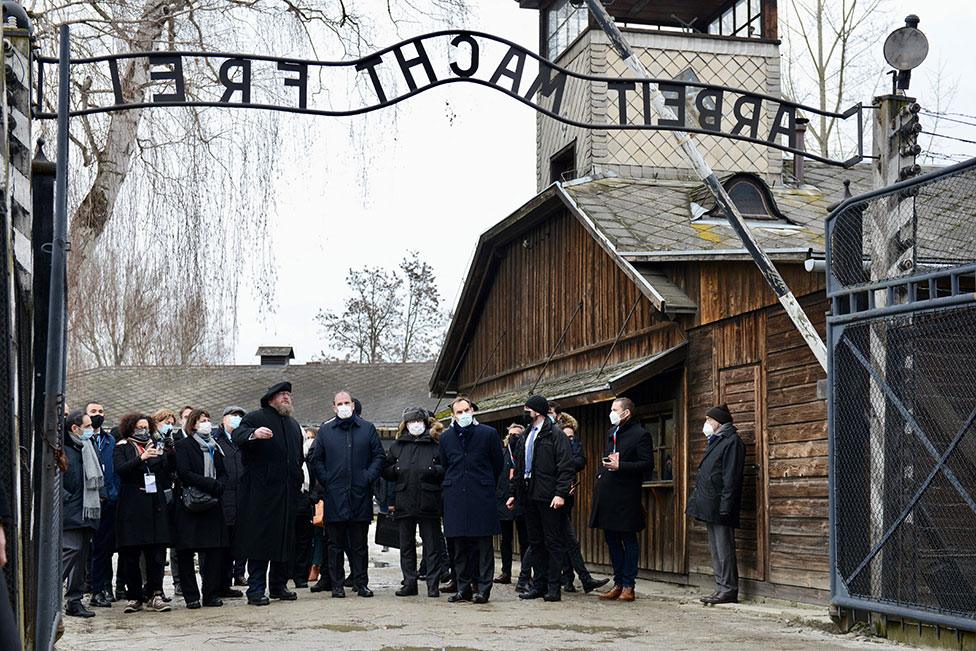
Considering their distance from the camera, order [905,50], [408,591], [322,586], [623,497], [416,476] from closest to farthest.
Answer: [905,50] < [623,497] < [408,591] < [416,476] < [322,586]

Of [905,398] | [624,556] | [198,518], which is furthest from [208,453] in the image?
[905,398]

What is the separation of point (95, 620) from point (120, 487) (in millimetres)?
1328

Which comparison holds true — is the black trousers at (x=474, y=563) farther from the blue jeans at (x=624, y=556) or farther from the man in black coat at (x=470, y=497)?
the blue jeans at (x=624, y=556)

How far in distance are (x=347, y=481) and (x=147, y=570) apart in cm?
213

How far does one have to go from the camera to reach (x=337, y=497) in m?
13.5

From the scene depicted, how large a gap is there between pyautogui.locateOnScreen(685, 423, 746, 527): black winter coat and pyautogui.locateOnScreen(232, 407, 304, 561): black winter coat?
12.6 ft

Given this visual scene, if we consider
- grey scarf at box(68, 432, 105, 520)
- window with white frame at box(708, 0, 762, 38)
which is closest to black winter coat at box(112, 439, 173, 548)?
grey scarf at box(68, 432, 105, 520)

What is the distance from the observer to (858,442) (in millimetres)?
10125

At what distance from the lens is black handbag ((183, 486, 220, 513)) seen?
1241cm

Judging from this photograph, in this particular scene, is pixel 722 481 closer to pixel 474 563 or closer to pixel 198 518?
pixel 474 563

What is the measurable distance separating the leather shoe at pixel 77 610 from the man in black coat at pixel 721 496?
557cm

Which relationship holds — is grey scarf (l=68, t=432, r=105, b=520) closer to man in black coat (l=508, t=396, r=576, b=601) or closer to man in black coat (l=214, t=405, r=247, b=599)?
man in black coat (l=214, t=405, r=247, b=599)

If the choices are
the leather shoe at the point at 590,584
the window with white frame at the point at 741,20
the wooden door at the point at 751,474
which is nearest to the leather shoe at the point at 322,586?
the leather shoe at the point at 590,584

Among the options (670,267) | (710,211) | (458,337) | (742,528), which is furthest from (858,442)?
(458,337)
